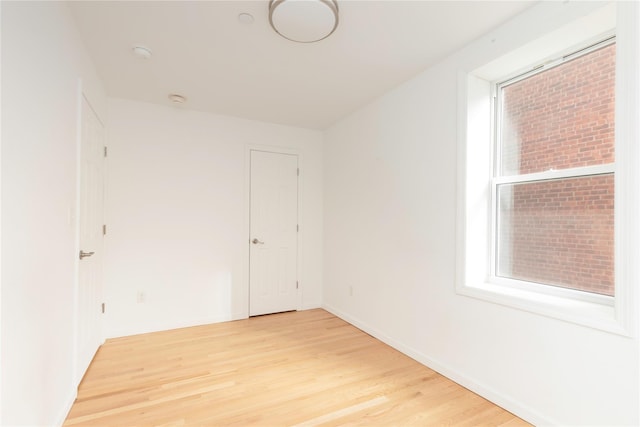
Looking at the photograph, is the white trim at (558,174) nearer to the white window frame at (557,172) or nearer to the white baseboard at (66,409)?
the white window frame at (557,172)

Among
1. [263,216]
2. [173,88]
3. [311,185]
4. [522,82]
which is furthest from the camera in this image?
[311,185]

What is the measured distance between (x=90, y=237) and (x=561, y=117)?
3603 millimetres

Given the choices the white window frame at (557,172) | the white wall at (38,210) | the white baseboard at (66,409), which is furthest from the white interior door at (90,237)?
the white window frame at (557,172)

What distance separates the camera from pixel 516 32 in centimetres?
189

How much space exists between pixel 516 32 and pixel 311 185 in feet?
9.26

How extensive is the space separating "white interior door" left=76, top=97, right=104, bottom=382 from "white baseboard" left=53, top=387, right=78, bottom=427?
0.16 meters

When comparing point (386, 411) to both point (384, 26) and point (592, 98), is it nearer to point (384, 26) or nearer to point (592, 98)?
point (592, 98)

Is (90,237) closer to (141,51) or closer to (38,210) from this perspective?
(38,210)

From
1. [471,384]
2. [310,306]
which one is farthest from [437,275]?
[310,306]

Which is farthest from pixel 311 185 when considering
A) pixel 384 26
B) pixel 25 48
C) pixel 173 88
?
pixel 25 48

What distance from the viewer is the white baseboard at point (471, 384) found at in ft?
5.91

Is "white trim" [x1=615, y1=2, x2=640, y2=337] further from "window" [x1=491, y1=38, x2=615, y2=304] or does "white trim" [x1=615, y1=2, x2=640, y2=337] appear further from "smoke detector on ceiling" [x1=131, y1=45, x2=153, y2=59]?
"smoke detector on ceiling" [x1=131, y1=45, x2=153, y2=59]

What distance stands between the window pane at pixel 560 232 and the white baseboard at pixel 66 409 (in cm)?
Answer: 301

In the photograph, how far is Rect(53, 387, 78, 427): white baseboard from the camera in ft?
5.70
